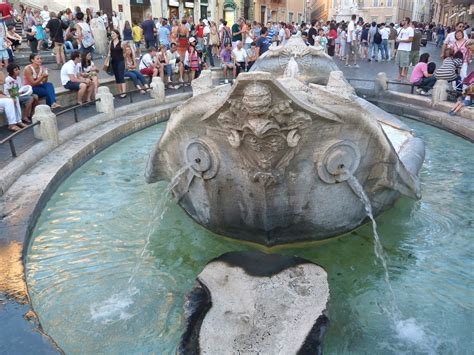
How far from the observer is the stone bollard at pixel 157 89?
1161cm

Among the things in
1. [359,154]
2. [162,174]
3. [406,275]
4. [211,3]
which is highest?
[211,3]

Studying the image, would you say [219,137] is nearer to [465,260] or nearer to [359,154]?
[359,154]

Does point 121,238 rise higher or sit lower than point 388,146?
lower

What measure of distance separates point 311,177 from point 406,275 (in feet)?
4.42

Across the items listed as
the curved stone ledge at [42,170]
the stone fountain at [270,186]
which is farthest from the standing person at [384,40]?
the stone fountain at [270,186]

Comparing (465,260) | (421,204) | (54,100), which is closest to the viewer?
(465,260)

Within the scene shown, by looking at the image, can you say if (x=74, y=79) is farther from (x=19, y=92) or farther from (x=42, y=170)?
(x=42, y=170)

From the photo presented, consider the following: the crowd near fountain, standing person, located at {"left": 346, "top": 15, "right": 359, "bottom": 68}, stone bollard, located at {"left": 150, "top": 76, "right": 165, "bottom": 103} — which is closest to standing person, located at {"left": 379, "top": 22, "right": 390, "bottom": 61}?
standing person, located at {"left": 346, "top": 15, "right": 359, "bottom": 68}

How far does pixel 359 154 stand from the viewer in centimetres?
407

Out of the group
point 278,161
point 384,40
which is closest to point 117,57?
point 278,161

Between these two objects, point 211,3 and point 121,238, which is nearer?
point 121,238

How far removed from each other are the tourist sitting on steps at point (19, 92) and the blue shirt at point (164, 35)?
8458 mm

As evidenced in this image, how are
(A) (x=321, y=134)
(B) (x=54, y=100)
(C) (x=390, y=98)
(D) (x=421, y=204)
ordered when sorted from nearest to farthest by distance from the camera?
(A) (x=321, y=134) → (D) (x=421, y=204) → (B) (x=54, y=100) → (C) (x=390, y=98)

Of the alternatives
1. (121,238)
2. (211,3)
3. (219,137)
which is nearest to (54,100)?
(121,238)
